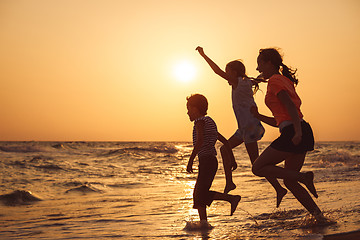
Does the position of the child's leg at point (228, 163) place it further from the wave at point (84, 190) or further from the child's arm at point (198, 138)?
the wave at point (84, 190)

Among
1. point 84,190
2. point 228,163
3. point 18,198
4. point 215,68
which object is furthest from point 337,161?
point 215,68

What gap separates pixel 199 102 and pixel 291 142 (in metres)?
1.40

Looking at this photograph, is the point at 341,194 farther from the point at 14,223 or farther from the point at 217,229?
the point at 14,223

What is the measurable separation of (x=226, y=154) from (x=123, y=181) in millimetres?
9139

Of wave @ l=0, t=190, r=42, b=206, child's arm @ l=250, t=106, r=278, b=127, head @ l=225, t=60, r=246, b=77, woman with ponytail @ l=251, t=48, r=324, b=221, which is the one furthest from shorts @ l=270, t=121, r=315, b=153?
wave @ l=0, t=190, r=42, b=206

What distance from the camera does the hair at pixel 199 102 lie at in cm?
514

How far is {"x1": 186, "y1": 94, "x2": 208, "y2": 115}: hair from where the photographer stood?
514 cm

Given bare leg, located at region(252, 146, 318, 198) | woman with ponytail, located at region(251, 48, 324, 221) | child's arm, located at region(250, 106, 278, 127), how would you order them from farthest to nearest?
child's arm, located at region(250, 106, 278, 127)
bare leg, located at region(252, 146, 318, 198)
woman with ponytail, located at region(251, 48, 324, 221)

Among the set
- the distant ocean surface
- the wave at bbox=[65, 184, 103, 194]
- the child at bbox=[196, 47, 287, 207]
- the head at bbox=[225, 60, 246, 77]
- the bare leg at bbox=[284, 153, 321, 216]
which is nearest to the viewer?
the bare leg at bbox=[284, 153, 321, 216]

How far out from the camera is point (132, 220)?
20.7 feet

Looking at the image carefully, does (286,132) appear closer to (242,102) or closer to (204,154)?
(242,102)

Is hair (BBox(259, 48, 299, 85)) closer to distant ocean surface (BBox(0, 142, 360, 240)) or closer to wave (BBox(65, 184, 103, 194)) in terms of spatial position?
distant ocean surface (BBox(0, 142, 360, 240))

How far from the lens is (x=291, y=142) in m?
4.16

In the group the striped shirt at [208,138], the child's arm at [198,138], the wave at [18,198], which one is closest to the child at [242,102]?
the striped shirt at [208,138]
